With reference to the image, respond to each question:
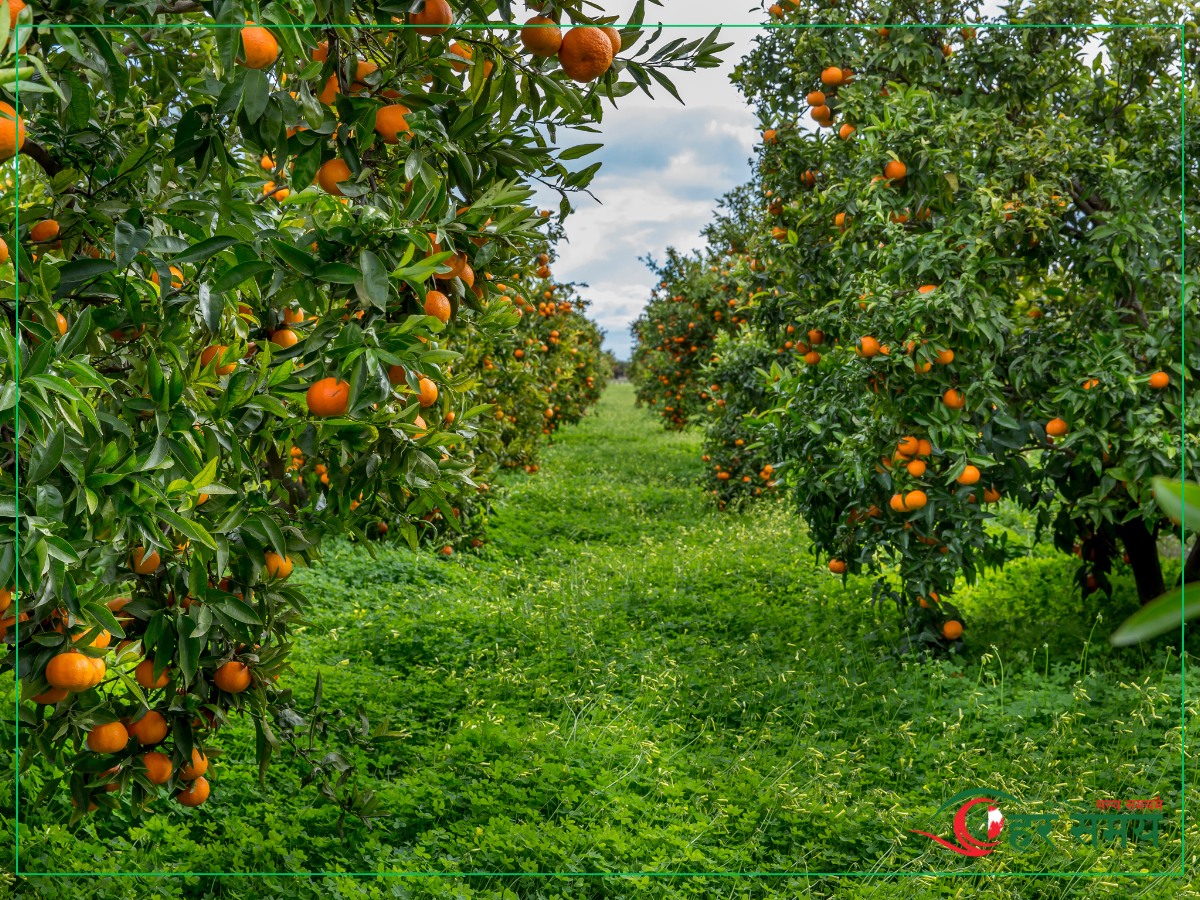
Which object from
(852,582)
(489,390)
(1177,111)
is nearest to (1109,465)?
(1177,111)

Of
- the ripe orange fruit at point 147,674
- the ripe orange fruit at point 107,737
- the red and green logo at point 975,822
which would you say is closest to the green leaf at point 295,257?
the ripe orange fruit at point 147,674

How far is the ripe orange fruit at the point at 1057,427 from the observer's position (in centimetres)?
418

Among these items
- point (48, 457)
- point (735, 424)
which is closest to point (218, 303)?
point (48, 457)

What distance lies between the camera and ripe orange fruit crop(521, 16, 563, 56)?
1.90m

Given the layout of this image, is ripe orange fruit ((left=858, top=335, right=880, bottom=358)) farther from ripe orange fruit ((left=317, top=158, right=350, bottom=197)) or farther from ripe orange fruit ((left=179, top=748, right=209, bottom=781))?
ripe orange fruit ((left=179, top=748, right=209, bottom=781))

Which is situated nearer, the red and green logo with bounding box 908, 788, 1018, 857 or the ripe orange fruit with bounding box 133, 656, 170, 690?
the ripe orange fruit with bounding box 133, 656, 170, 690

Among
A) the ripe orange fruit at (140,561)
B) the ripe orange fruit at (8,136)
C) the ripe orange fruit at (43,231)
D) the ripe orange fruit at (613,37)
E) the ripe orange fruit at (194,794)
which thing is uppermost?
the ripe orange fruit at (613,37)

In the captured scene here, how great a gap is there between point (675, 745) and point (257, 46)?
9.77 ft

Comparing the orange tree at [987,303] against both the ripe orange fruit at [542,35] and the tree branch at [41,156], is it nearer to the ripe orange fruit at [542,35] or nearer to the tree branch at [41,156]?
the ripe orange fruit at [542,35]

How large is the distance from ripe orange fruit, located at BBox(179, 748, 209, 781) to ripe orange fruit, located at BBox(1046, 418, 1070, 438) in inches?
142

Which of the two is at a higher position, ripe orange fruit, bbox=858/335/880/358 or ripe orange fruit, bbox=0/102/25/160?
ripe orange fruit, bbox=0/102/25/160

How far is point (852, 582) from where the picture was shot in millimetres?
5926

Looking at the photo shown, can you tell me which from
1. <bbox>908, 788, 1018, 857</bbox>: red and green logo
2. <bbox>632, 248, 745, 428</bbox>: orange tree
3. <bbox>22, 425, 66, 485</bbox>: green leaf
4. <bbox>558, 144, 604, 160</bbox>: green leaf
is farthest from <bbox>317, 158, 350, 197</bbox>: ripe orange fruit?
<bbox>632, 248, 745, 428</bbox>: orange tree

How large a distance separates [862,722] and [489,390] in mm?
4994
